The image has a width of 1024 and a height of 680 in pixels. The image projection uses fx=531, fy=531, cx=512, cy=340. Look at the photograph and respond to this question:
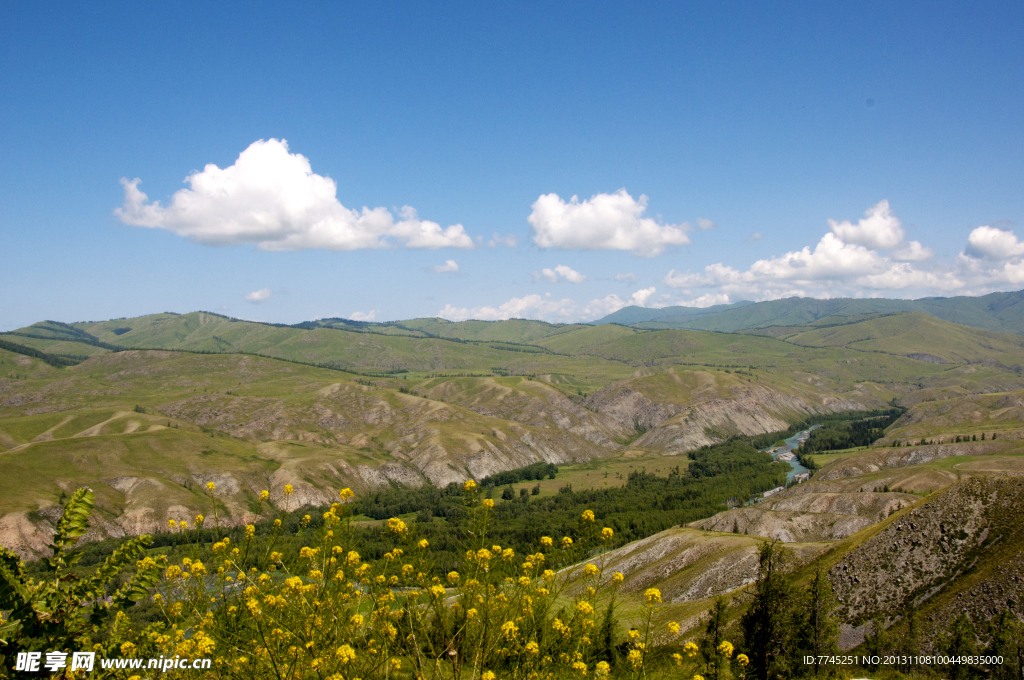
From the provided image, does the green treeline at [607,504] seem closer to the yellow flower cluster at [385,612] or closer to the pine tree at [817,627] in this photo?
the pine tree at [817,627]

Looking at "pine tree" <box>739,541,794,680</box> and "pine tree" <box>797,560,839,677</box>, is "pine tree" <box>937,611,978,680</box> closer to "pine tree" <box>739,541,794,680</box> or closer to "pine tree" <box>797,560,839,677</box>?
"pine tree" <box>797,560,839,677</box>

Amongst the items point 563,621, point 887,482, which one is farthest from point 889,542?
point 887,482

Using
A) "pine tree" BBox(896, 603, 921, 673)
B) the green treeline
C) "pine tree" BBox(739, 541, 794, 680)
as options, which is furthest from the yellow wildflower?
the green treeline

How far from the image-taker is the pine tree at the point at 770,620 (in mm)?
41625

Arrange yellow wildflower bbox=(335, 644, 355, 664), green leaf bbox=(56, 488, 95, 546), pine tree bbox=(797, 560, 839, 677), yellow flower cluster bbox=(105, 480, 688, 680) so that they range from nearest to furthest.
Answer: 1. green leaf bbox=(56, 488, 95, 546)
2. yellow wildflower bbox=(335, 644, 355, 664)
3. yellow flower cluster bbox=(105, 480, 688, 680)
4. pine tree bbox=(797, 560, 839, 677)

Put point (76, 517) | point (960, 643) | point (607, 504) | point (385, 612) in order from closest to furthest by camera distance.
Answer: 1. point (76, 517)
2. point (385, 612)
3. point (960, 643)
4. point (607, 504)

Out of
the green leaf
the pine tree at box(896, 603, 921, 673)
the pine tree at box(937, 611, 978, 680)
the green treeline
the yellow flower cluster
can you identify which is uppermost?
the green leaf

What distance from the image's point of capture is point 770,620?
42.0 m

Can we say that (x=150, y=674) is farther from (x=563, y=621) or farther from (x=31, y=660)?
(x=563, y=621)

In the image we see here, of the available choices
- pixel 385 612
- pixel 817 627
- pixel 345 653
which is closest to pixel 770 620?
pixel 817 627

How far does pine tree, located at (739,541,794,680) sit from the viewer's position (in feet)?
137

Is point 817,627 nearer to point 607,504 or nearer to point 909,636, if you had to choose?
point 909,636

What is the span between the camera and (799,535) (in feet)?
362

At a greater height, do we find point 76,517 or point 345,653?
point 76,517
